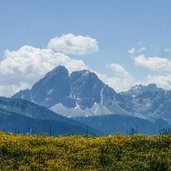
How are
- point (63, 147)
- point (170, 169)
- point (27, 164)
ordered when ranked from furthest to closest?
1. point (63, 147)
2. point (27, 164)
3. point (170, 169)

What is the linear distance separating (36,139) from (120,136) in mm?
6642

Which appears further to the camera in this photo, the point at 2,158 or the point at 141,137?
the point at 141,137

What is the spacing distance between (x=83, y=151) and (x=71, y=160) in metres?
1.47

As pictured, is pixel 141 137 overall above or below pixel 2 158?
above

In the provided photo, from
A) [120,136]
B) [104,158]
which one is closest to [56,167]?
[104,158]

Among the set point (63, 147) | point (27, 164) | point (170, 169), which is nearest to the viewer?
point (170, 169)

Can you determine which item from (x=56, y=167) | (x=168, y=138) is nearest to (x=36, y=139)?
(x=56, y=167)

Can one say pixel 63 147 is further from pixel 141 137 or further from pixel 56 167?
pixel 141 137

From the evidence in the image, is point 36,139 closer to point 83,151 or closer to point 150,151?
point 83,151

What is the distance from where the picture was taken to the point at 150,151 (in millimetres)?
32812

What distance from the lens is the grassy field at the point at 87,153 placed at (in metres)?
30.6

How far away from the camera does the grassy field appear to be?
1204 inches

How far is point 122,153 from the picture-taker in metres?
32.5

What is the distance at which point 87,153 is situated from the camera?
32406 mm
